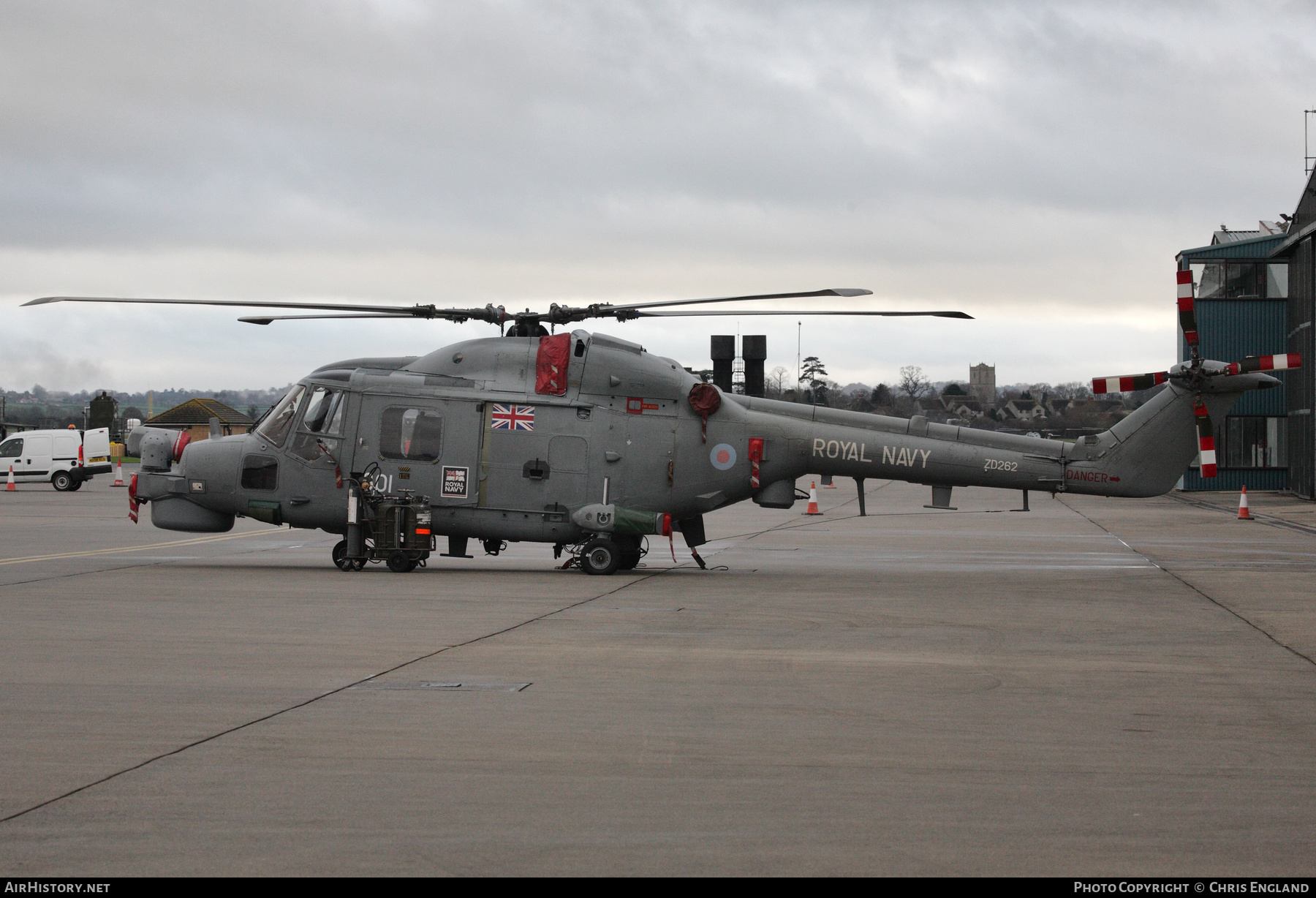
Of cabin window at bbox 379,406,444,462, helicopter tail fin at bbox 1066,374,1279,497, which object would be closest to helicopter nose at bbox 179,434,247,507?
cabin window at bbox 379,406,444,462

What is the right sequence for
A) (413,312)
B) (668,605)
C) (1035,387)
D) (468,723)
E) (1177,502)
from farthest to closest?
(1035,387) → (1177,502) → (413,312) → (668,605) → (468,723)

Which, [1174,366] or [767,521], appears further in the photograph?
[767,521]

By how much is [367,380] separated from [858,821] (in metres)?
13.7

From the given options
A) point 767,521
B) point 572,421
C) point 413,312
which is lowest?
point 767,521

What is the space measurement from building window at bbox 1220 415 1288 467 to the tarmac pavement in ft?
122

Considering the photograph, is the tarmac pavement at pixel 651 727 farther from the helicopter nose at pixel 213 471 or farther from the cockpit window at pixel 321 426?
the cockpit window at pixel 321 426

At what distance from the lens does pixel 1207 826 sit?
5426mm

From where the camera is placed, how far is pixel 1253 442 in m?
50.0

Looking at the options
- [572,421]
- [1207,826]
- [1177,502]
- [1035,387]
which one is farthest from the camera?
[1035,387]

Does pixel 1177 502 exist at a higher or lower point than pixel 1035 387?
lower

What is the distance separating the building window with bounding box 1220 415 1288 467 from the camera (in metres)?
49.8

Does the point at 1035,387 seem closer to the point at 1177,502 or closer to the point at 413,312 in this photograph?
the point at 1177,502

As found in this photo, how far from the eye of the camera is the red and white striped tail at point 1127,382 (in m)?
17.4

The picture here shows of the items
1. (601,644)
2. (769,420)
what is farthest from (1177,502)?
(601,644)
